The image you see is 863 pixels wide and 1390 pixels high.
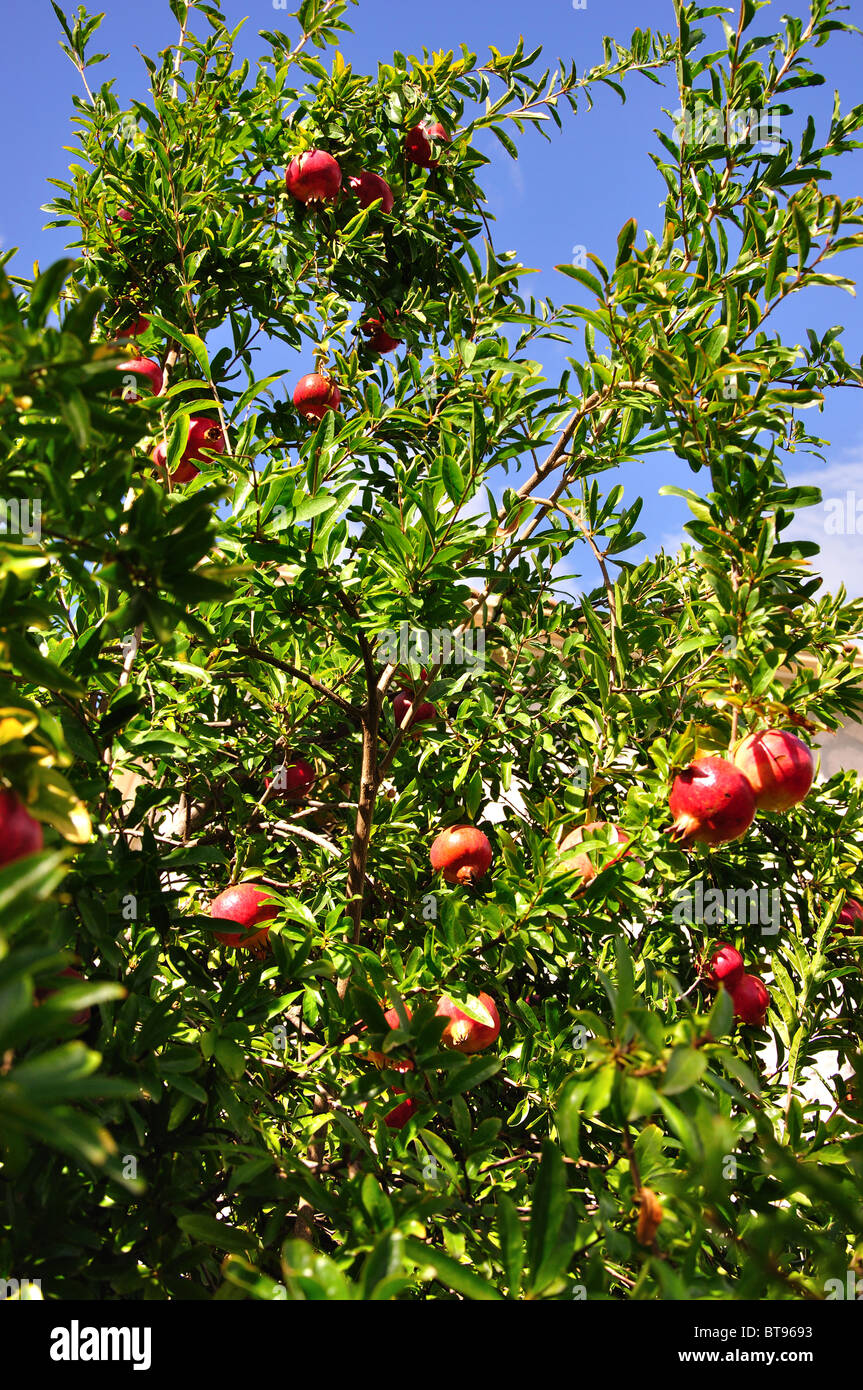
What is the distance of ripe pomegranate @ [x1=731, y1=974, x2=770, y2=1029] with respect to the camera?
2.39 m

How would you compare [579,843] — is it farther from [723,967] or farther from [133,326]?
[133,326]

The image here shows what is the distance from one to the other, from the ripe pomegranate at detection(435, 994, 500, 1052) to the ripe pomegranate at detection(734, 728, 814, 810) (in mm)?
647

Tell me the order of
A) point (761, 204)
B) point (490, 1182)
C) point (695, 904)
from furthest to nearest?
point (695, 904) < point (761, 204) < point (490, 1182)

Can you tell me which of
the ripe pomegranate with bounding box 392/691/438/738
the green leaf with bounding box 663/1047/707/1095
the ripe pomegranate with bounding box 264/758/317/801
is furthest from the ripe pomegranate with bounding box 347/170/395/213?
the green leaf with bounding box 663/1047/707/1095

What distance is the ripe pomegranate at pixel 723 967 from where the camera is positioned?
2.25 m

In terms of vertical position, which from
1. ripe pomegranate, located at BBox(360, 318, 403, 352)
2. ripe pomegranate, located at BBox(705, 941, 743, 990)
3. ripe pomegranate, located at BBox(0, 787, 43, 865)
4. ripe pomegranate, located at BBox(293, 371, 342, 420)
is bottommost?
ripe pomegranate, located at BBox(705, 941, 743, 990)

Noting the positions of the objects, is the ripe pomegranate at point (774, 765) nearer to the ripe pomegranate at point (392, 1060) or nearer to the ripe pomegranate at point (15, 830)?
the ripe pomegranate at point (392, 1060)

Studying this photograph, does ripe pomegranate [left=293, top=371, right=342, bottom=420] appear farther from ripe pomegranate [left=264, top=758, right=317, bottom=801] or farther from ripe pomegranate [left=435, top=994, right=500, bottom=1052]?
ripe pomegranate [left=435, top=994, right=500, bottom=1052]

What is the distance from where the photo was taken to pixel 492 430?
1805 mm

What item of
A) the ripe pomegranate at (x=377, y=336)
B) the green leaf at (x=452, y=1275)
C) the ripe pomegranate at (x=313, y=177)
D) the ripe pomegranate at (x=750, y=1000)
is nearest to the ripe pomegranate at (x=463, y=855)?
the ripe pomegranate at (x=750, y=1000)

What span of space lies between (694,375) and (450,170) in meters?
1.99
